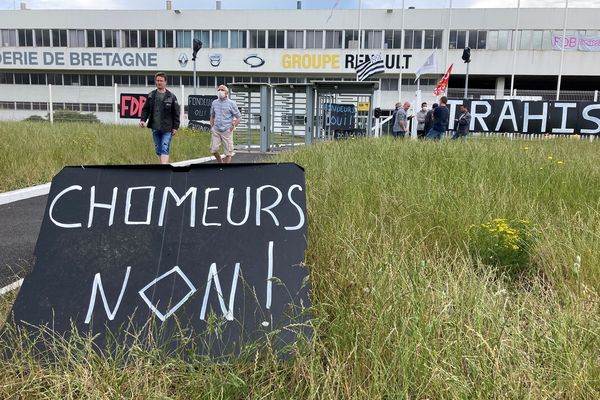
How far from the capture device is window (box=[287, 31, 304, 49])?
54.1m

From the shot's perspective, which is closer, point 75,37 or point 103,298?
point 103,298

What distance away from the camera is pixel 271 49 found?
5406cm

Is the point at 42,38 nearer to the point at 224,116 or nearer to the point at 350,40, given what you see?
the point at 350,40

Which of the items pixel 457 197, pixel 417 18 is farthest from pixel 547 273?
pixel 417 18

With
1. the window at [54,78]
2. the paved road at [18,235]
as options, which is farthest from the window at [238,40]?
the paved road at [18,235]

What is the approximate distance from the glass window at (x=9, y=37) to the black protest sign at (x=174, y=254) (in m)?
68.0

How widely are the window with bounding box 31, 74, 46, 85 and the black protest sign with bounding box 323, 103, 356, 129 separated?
52.5 metres

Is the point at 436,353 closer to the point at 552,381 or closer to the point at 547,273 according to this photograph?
the point at 552,381

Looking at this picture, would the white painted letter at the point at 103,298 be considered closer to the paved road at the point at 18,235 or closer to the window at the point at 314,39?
the paved road at the point at 18,235

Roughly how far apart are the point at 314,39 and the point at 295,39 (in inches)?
85.1

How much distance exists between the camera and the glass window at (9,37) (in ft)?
193

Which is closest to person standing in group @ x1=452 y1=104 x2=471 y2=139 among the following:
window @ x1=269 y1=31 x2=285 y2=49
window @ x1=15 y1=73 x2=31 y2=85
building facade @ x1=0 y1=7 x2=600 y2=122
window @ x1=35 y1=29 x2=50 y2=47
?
building facade @ x1=0 y1=7 x2=600 y2=122

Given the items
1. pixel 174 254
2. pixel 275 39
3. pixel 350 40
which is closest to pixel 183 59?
pixel 275 39

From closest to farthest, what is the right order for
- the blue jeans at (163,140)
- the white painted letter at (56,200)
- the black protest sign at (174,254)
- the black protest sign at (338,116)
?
1. the black protest sign at (174,254)
2. the white painted letter at (56,200)
3. the blue jeans at (163,140)
4. the black protest sign at (338,116)
